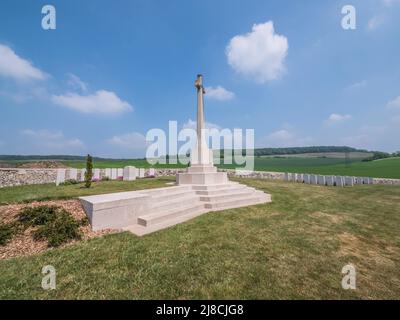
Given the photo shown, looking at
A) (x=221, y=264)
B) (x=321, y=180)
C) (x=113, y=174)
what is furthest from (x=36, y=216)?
(x=321, y=180)

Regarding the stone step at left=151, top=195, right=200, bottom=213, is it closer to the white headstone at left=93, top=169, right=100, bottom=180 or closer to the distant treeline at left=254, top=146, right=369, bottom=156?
the white headstone at left=93, top=169, right=100, bottom=180

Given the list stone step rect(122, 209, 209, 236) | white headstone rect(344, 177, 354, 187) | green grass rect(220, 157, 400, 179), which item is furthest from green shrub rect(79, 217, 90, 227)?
green grass rect(220, 157, 400, 179)

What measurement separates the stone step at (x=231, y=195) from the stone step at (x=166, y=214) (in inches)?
24.1

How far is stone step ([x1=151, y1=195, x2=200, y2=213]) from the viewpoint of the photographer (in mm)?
6373

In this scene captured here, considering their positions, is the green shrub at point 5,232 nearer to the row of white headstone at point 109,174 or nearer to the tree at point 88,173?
the tree at point 88,173

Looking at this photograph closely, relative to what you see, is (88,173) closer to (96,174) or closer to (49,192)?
(49,192)

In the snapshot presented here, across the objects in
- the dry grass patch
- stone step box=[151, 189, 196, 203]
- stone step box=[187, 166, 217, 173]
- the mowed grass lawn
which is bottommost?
the mowed grass lawn

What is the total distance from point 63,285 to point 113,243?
1454 mm

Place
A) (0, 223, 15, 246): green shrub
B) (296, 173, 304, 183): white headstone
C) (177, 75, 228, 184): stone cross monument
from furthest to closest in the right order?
Answer: 1. (296, 173, 304, 183): white headstone
2. (177, 75, 228, 184): stone cross monument
3. (0, 223, 15, 246): green shrub

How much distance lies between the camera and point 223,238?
4.81m

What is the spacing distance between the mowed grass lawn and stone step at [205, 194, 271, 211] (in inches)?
61.2

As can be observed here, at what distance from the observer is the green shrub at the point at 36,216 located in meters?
4.78

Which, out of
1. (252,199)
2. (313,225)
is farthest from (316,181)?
(313,225)

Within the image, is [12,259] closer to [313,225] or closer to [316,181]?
[313,225]
